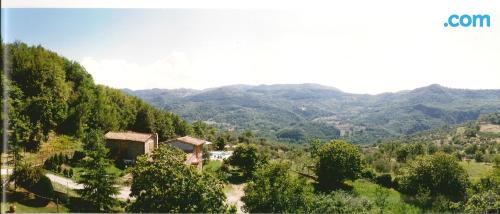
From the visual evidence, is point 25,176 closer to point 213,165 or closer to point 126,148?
point 126,148

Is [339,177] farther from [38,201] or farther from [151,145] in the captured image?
[38,201]

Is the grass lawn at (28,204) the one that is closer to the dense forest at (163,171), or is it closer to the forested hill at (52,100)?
→ the dense forest at (163,171)

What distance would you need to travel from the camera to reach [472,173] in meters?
45.1

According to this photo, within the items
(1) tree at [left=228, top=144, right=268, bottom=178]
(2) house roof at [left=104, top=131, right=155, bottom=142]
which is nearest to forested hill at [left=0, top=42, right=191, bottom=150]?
(2) house roof at [left=104, top=131, right=155, bottom=142]

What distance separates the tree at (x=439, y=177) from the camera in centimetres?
3462

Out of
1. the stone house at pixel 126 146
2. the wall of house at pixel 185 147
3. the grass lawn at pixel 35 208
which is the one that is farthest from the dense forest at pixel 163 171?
the wall of house at pixel 185 147

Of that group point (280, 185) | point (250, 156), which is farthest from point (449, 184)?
point (280, 185)

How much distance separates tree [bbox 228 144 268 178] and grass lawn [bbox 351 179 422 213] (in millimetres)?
8932

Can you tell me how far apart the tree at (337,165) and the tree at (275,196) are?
62.7 feet

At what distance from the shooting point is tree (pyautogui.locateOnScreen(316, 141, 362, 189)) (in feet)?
121

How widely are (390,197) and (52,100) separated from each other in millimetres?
29499

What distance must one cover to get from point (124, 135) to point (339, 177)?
64.0 ft

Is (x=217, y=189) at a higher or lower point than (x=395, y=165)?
higher

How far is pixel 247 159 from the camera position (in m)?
39.2
